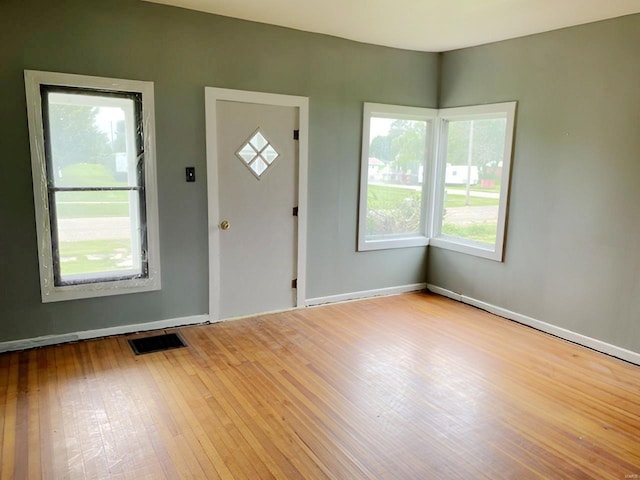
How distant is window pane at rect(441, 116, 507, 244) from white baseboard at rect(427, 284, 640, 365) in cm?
65

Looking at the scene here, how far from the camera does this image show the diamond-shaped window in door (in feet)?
13.1

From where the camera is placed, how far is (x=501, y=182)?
4.31 meters

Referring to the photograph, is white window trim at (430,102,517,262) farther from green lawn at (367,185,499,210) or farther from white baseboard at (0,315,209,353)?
white baseboard at (0,315,209,353)

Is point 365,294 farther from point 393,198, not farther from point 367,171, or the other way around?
point 367,171

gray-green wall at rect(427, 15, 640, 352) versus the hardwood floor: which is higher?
gray-green wall at rect(427, 15, 640, 352)

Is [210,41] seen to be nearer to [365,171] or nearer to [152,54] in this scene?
[152,54]

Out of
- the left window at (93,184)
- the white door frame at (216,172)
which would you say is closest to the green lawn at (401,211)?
the white door frame at (216,172)

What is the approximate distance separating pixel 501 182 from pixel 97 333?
3.85 meters

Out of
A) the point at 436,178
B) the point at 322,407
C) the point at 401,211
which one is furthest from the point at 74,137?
the point at 436,178

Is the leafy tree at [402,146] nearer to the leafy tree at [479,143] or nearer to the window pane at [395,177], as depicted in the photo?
the window pane at [395,177]

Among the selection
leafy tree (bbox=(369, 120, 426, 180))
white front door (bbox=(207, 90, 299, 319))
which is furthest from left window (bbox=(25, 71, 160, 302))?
leafy tree (bbox=(369, 120, 426, 180))

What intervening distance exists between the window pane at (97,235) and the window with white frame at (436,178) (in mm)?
2243

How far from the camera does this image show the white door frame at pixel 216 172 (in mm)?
3787

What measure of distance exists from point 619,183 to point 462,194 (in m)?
1.58
